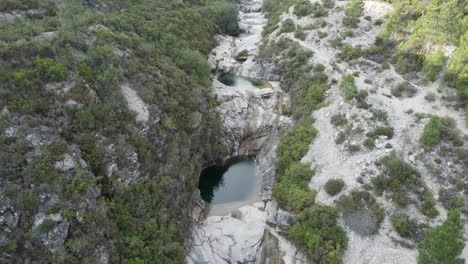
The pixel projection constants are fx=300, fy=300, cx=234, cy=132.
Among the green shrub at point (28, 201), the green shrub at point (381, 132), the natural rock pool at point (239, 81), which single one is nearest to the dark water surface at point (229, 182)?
the green shrub at point (381, 132)

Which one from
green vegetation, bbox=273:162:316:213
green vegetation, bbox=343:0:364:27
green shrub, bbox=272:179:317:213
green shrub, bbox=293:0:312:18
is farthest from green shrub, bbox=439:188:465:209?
green shrub, bbox=293:0:312:18

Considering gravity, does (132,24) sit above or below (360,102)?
above

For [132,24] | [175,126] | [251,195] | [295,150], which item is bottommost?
[251,195]

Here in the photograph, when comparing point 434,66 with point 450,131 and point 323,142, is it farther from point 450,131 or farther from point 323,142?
point 323,142

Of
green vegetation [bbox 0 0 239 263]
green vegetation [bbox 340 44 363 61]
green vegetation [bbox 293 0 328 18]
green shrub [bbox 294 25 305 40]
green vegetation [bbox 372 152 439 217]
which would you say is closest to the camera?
green vegetation [bbox 0 0 239 263]

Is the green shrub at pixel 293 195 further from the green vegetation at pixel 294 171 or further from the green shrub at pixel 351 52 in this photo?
the green shrub at pixel 351 52

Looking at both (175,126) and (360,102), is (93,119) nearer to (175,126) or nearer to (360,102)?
(175,126)

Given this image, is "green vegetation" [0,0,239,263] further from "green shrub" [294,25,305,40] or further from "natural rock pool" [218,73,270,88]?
"green shrub" [294,25,305,40]

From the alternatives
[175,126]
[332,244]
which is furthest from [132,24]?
[332,244]
